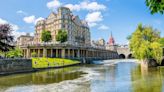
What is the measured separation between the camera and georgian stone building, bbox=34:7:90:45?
120 metres

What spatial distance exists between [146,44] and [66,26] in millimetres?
69626

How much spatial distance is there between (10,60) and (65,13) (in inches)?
3272

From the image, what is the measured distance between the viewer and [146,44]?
55.5m

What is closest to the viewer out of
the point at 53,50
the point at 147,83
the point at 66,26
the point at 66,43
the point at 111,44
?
the point at 147,83

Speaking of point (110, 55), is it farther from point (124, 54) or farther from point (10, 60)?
point (10, 60)

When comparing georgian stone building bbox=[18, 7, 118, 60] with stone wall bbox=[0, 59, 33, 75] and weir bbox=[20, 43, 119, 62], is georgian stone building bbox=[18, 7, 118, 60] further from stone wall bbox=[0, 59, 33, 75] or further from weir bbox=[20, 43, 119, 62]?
stone wall bbox=[0, 59, 33, 75]

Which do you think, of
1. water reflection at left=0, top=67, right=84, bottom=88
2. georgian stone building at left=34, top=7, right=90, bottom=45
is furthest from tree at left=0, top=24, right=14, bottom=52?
georgian stone building at left=34, top=7, right=90, bottom=45

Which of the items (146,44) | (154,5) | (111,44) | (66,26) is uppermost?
(66,26)

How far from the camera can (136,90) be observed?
879 inches

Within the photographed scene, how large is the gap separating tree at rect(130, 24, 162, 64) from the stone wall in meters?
25.8

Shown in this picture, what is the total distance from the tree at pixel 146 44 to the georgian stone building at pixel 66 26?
46226 mm

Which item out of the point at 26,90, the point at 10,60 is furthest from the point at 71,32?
the point at 26,90

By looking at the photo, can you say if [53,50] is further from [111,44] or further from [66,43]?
[111,44]

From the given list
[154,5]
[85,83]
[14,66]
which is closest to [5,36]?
[14,66]
